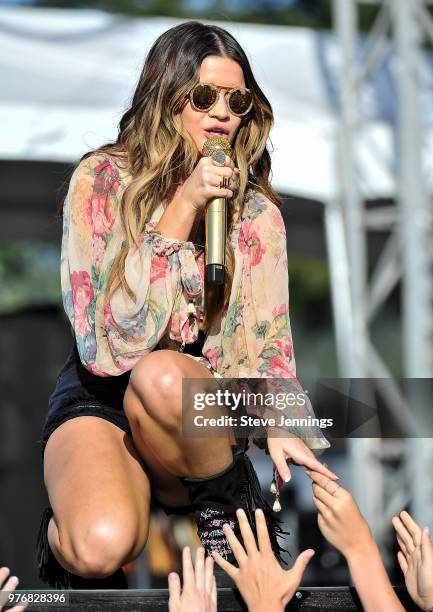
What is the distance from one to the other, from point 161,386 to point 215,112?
62 cm

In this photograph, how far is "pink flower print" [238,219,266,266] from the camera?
2.32m

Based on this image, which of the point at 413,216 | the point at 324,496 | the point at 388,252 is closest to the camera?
the point at 324,496

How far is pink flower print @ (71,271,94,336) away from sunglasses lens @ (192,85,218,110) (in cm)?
42

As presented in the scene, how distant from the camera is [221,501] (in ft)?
6.90

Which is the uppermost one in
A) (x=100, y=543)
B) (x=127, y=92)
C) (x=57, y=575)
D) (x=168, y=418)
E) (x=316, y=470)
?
(x=127, y=92)

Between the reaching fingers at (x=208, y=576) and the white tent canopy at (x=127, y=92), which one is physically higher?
the white tent canopy at (x=127, y=92)

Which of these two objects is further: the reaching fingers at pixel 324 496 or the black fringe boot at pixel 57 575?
the black fringe boot at pixel 57 575

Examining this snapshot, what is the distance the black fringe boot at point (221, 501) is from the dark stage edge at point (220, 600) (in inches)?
7.2

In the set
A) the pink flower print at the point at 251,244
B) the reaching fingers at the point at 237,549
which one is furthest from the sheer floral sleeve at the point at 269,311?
the reaching fingers at the point at 237,549

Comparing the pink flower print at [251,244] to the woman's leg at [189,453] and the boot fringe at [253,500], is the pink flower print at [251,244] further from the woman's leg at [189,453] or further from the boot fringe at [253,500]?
the boot fringe at [253,500]

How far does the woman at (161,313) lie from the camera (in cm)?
209

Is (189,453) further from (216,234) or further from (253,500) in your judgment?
(216,234)

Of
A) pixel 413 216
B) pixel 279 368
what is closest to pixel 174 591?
pixel 279 368

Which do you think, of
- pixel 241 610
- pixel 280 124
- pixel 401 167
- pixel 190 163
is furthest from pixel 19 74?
pixel 241 610
